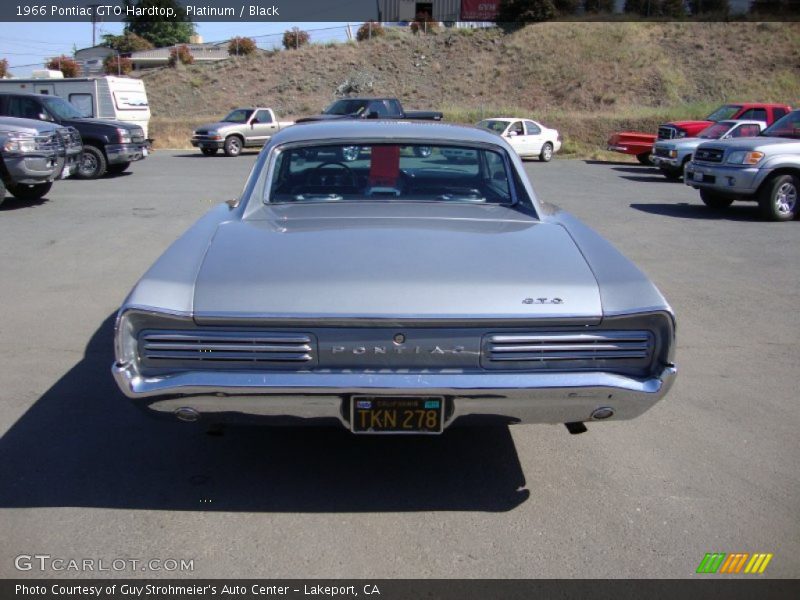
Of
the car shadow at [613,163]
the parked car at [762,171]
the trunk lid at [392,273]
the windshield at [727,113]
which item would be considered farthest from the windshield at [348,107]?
the trunk lid at [392,273]

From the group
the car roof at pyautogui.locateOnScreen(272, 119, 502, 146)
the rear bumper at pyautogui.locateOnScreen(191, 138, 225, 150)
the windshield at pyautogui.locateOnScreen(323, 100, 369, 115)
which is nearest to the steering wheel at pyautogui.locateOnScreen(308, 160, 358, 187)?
the car roof at pyautogui.locateOnScreen(272, 119, 502, 146)

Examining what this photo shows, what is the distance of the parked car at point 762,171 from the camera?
11922mm

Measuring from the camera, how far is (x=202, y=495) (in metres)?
3.53

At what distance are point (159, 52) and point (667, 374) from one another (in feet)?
210

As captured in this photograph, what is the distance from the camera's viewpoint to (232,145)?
26.3m

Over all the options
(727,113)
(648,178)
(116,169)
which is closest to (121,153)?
(116,169)

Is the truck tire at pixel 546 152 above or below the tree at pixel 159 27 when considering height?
below

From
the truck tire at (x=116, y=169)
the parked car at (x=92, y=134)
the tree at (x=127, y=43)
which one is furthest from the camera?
the tree at (x=127, y=43)

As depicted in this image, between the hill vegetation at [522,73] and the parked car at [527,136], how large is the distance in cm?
1177

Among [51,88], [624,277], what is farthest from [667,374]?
[51,88]

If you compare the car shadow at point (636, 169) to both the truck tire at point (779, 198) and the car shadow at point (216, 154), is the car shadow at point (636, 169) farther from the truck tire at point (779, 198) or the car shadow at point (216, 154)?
the car shadow at point (216, 154)

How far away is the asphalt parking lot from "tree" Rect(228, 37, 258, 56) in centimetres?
4764

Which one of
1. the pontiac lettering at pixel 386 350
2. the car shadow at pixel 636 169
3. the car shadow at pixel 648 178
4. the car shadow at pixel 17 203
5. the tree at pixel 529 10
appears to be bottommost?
the car shadow at pixel 17 203

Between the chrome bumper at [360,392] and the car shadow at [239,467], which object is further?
the car shadow at [239,467]
